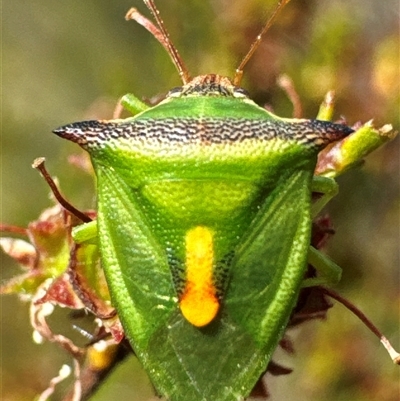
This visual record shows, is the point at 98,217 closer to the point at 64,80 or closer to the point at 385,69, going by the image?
the point at 385,69

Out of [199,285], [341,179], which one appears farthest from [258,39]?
[341,179]

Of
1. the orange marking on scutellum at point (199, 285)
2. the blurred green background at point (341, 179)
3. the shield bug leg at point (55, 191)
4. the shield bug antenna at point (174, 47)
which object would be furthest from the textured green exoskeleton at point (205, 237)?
the blurred green background at point (341, 179)

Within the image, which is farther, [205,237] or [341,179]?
[341,179]

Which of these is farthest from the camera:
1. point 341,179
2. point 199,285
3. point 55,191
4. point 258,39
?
point 341,179

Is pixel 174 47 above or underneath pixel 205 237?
above

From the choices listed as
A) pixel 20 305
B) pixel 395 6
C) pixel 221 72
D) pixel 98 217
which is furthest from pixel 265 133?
pixel 20 305

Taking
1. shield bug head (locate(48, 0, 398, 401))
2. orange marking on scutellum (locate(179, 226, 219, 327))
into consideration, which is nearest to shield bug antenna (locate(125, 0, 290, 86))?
shield bug head (locate(48, 0, 398, 401))

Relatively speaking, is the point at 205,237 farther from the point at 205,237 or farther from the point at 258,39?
the point at 258,39

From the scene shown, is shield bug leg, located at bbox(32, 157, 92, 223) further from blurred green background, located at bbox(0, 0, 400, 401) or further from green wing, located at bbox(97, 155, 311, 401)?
blurred green background, located at bbox(0, 0, 400, 401)
